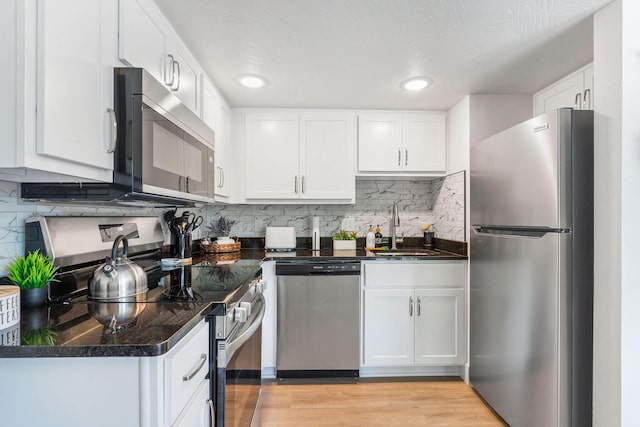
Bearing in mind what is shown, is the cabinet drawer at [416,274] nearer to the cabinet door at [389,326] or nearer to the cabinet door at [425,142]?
the cabinet door at [389,326]

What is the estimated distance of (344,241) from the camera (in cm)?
305

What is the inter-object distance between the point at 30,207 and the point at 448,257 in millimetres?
2481

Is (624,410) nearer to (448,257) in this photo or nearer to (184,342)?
(448,257)

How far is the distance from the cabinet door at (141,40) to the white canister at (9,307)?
2.75 feet

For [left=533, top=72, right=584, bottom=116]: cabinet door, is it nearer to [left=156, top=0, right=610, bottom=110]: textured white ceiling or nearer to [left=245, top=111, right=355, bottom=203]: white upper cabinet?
[left=156, top=0, right=610, bottom=110]: textured white ceiling

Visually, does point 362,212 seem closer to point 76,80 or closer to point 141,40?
point 141,40

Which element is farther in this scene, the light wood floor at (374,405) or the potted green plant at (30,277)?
the light wood floor at (374,405)

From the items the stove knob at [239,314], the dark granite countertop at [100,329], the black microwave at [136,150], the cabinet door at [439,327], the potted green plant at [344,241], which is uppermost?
the black microwave at [136,150]

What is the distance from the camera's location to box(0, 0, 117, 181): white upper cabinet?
0.86 m

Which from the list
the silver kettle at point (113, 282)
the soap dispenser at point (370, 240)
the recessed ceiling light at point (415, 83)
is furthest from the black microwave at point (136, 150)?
the soap dispenser at point (370, 240)

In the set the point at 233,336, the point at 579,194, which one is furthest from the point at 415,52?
the point at 233,336

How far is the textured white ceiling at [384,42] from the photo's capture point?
1513mm

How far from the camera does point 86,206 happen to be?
1563 mm

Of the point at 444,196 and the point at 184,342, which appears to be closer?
the point at 184,342
